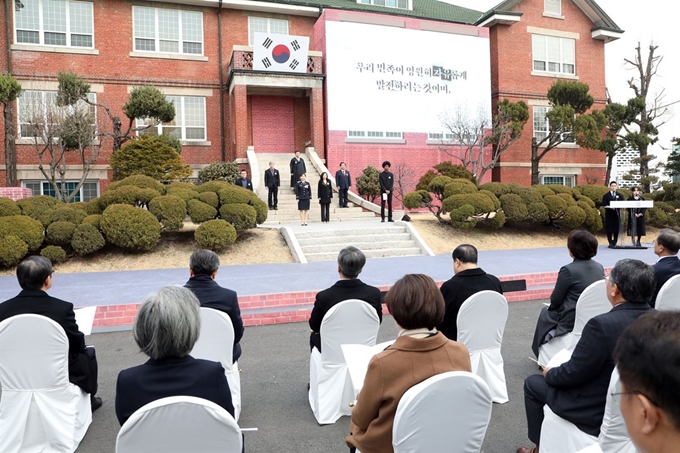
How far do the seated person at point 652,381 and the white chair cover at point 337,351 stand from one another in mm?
2929

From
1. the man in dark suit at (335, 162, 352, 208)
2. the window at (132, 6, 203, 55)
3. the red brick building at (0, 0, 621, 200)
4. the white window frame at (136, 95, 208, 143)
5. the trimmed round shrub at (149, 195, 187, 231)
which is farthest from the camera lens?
the white window frame at (136, 95, 208, 143)

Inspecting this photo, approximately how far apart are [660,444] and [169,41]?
2393cm

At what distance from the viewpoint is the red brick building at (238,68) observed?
20.2 m

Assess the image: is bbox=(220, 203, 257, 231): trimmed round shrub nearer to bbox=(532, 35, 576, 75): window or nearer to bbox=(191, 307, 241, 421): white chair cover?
bbox=(191, 307, 241, 421): white chair cover

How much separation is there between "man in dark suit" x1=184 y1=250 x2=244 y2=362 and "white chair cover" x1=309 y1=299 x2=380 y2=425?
2.55 ft

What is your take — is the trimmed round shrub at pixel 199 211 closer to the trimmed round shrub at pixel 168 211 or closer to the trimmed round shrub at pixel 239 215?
the trimmed round shrub at pixel 168 211

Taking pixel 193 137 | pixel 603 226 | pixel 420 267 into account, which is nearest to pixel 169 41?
pixel 193 137

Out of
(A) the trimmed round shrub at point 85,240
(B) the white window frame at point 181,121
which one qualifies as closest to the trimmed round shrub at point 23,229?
(A) the trimmed round shrub at point 85,240

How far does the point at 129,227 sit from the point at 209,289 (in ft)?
29.8

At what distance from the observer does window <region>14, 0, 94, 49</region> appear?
65.5 ft

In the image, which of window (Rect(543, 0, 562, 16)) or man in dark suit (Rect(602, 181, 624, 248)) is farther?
window (Rect(543, 0, 562, 16))

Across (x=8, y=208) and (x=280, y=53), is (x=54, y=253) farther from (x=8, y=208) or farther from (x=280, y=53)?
(x=280, y=53)

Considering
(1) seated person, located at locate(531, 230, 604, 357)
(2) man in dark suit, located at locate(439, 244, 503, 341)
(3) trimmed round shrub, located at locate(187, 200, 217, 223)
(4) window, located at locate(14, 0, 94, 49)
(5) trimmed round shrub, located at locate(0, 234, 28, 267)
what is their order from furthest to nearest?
1. (4) window, located at locate(14, 0, 94, 49)
2. (3) trimmed round shrub, located at locate(187, 200, 217, 223)
3. (5) trimmed round shrub, located at locate(0, 234, 28, 267)
4. (1) seated person, located at locate(531, 230, 604, 357)
5. (2) man in dark suit, located at locate(439, 244, 503, 341)

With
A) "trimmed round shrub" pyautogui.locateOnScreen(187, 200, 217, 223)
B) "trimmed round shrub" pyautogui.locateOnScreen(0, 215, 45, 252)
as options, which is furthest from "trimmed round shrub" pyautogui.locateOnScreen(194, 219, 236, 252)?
"trimmed round shrub" pyautogui.locateOnScreen(0, 215, 45, 252)
